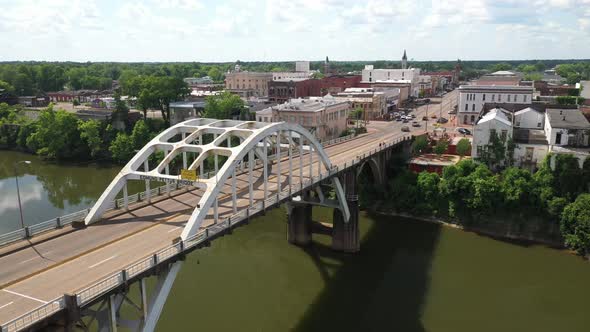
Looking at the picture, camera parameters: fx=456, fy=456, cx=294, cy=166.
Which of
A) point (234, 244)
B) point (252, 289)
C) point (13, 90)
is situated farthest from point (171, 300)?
point (13, 90)

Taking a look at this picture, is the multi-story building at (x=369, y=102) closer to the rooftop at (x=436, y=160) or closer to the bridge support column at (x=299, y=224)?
the rooftop at (x=436, y=160)

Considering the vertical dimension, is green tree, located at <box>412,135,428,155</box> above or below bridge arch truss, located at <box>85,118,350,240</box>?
below

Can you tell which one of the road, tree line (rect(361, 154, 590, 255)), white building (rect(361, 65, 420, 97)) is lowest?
tree line (rect(361, 154, 590, 255))

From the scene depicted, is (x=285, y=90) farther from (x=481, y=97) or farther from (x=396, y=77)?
(x=396, y=77)

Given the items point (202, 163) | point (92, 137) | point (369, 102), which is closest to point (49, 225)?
point (202, 163)

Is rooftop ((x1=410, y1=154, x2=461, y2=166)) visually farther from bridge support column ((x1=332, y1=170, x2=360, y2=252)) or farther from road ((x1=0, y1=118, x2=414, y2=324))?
road ((x1=0, y1=118, x2=414, y2=324))

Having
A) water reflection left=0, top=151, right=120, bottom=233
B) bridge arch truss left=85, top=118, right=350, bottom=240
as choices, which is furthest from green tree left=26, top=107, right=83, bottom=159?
bridge arch truss left=85, top=118, right=350, bottom=240

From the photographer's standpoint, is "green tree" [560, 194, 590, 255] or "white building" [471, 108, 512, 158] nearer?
"green tree" [560, 194, 590, 255]
